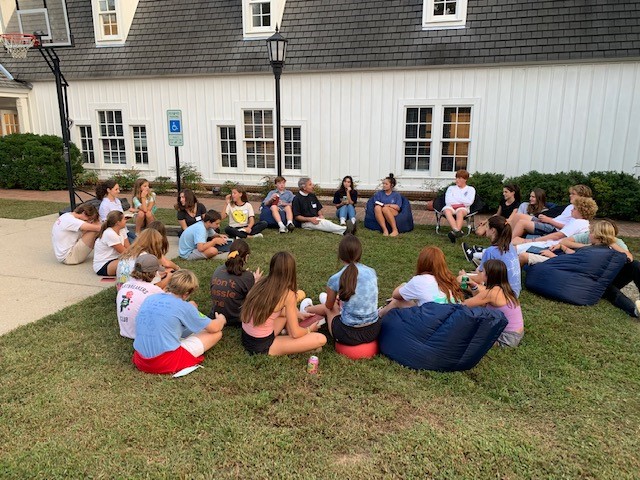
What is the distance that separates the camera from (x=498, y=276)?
4.22 m

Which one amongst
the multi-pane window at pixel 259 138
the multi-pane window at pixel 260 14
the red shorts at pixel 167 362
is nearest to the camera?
the red shorts at pixel 167 362

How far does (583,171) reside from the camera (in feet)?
37.8

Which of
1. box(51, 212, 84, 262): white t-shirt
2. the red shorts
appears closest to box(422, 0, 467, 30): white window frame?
box(51, 212, 84, 262): white t-shirt

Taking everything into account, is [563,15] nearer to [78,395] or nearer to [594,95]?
[594,95]

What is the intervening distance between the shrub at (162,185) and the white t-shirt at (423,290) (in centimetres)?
1128

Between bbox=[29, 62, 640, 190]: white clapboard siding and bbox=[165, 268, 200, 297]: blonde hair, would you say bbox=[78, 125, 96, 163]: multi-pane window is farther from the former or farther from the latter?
bbox=[165, 268, 200, 297]: blonde hair

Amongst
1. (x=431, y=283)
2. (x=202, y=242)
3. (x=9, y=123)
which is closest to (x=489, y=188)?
(x=202, y=242)

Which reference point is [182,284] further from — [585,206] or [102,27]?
[102,27]

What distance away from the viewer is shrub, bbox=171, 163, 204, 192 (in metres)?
13.9

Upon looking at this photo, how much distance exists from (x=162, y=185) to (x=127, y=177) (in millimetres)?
1151

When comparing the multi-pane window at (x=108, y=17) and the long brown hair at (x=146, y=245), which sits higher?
the multi-pane window at (x=108, y=17)

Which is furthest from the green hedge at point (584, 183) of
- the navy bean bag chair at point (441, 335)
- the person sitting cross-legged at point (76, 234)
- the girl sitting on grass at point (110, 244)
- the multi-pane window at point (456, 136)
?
the person sitting cross-legged at point (76, 234)

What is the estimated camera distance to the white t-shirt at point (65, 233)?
22.0ft

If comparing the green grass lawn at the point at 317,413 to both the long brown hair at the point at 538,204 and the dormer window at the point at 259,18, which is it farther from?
the dormer window at the point at 259,18
